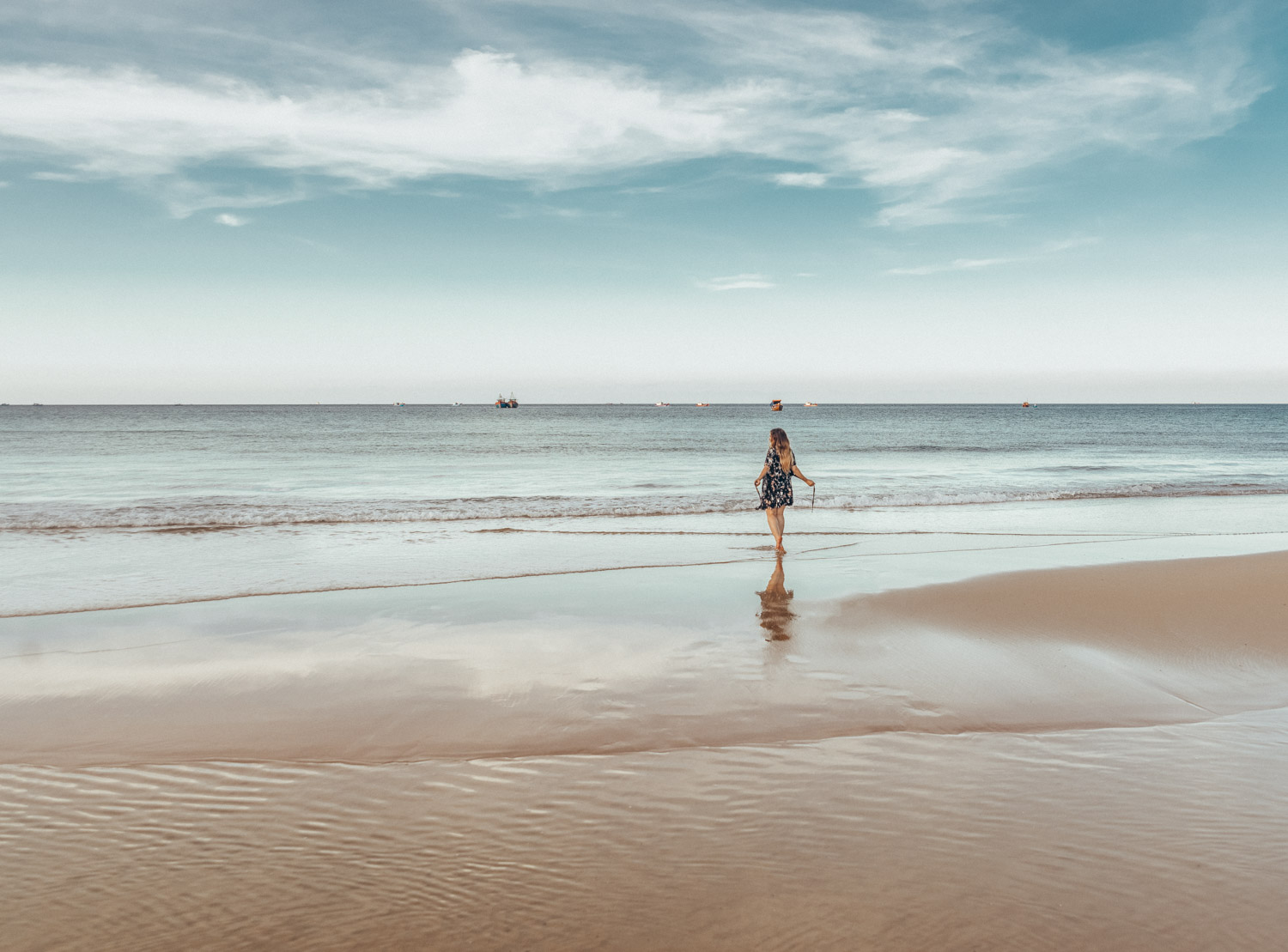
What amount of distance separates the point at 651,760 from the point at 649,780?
0.94 ft

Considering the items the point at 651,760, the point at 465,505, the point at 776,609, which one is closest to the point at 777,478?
the point at 776,609

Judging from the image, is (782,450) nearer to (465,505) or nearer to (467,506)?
(467,506)

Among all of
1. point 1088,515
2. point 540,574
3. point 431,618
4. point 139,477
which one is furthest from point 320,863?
point 139,477

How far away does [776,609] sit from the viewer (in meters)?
8.52

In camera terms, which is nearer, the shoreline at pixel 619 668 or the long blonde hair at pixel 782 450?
the shoreline at pixel 619 668

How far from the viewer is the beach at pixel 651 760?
3.21 metres

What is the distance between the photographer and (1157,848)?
12.0 ft

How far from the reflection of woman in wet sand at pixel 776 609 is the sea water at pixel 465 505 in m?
2.14

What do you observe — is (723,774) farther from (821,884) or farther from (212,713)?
(212,713)

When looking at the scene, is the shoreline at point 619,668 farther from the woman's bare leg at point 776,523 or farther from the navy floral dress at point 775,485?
the navy floral dress at point 775,485

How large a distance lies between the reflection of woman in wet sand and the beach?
5cm

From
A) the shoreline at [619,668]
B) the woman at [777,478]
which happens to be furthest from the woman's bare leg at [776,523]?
the shoreline at [619,668]

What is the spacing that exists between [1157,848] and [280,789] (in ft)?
14.7

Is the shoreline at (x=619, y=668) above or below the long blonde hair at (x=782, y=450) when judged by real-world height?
below
